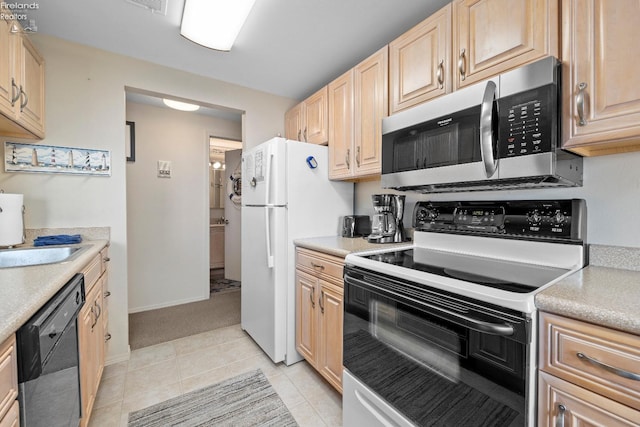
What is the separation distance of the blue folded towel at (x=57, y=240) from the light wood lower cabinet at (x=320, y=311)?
58.4 inches

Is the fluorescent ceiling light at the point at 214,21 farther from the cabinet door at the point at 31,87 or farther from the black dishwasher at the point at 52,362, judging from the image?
the black dishwasher at the point at 52,362

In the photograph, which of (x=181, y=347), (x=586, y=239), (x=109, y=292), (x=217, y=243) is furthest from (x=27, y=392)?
(x=217, y=243)

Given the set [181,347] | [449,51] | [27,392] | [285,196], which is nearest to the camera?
[27,392]

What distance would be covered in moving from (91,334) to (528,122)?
229 cm

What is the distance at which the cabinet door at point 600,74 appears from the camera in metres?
0.89

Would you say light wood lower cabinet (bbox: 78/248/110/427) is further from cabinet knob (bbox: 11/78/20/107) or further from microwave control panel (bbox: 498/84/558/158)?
microwave control panel (bbox: 498/84/558/158)

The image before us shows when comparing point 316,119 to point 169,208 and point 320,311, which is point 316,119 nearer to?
point 320,311

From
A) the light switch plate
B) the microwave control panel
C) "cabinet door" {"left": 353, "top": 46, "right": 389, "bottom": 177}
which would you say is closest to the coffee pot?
"cabinet door" {"left": 353, "top": 46, "right": 389, "bottom": 177}

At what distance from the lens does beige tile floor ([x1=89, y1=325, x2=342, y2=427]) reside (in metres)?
1.59

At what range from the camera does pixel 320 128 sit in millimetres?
2328

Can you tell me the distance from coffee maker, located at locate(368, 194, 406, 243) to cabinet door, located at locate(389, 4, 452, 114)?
0.56 metres

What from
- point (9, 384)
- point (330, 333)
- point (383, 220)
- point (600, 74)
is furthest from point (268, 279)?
point (600, 74)

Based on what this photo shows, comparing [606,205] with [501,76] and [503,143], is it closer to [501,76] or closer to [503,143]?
[503,143]

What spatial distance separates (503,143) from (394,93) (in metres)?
0.77
